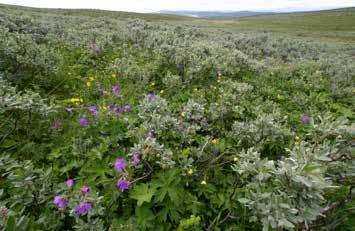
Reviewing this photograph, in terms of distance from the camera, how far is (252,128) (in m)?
3.43

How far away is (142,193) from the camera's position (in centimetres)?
262

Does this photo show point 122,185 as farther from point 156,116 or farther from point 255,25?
point 255,25

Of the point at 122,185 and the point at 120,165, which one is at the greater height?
the point at 120,165

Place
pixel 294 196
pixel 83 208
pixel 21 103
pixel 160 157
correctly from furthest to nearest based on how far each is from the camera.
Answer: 1. pixel 21 103
2. pixel 160 157
3. pixel 83 208
4. pixel 294 196

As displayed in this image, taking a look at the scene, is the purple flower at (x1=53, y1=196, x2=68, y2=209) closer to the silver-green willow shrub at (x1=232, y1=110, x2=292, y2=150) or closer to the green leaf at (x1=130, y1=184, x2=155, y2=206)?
the green leaf at (x1=130, y1=184, x2=155, y2=206)

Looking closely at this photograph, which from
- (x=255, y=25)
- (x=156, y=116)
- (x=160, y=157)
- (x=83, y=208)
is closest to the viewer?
(x=83, y=208)

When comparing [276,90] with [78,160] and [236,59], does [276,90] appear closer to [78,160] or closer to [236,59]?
[236,59]

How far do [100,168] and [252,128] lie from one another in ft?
6.05

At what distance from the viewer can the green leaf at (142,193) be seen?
8.30ft

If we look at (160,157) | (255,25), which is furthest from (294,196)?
(255,25)

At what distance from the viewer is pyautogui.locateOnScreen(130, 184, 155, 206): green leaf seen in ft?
8.30

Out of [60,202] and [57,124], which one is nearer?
[60,202]

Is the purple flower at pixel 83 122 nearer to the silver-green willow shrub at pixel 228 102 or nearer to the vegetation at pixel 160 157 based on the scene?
the vegetation at pixel 160 157

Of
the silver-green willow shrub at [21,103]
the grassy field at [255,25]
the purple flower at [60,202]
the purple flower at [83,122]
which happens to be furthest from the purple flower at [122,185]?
the grassy field at [255,25]
